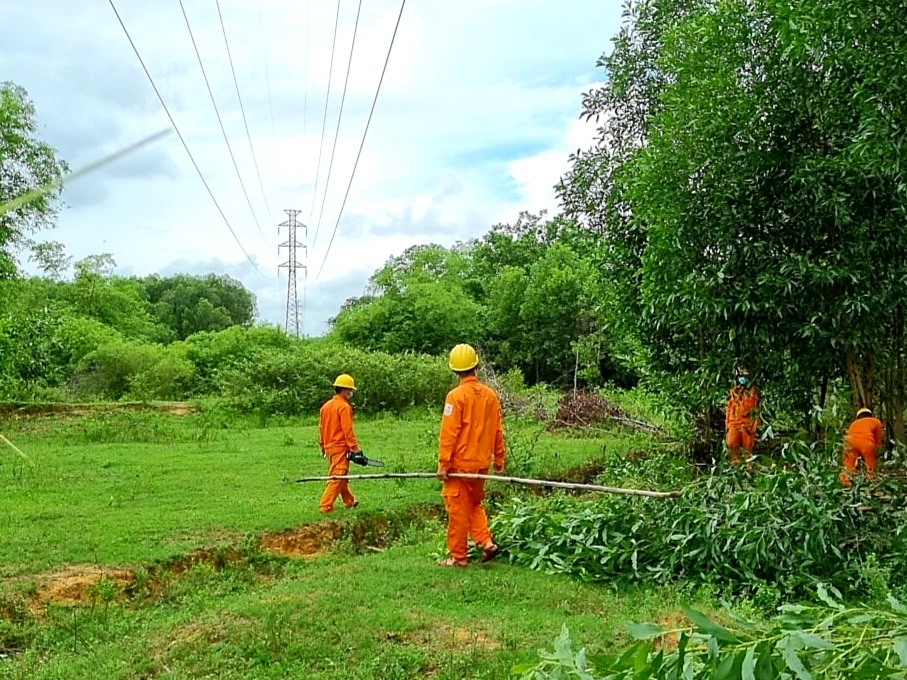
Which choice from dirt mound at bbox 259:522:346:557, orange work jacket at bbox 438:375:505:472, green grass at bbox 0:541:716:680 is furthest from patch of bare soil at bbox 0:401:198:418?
orange work jacket at bbox 438:375:505:472

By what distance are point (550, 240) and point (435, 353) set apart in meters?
13.4

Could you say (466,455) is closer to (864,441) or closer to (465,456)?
(465,456)

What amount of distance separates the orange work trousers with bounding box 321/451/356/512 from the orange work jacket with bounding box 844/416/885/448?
5690mm

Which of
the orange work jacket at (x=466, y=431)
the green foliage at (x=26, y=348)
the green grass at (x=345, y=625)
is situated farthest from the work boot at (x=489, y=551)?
the green foliage at (x=26, y=348)

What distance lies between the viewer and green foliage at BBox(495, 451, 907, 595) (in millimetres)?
6688

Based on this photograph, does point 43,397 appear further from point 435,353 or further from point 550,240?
point 550,240

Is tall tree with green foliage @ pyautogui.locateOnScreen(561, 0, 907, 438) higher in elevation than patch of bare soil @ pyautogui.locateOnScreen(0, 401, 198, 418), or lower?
higher

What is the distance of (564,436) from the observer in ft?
59.0

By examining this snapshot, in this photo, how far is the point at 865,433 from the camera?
27.2 feet

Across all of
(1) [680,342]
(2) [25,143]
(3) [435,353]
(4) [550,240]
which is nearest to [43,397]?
(2) [25,143]

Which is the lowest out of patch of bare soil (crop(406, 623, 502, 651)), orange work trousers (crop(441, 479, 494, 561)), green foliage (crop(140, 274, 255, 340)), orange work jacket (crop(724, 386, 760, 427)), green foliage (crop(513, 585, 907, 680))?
patch of bare soil (crop(406, 623, 502, 651))

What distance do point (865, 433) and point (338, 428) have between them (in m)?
5.91

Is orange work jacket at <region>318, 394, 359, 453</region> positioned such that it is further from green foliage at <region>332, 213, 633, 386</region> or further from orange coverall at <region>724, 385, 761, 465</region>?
green foliage at <region>332, 213, 633, 386</region>

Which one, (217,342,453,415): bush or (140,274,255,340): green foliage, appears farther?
(140,274,255,340): green foliage
